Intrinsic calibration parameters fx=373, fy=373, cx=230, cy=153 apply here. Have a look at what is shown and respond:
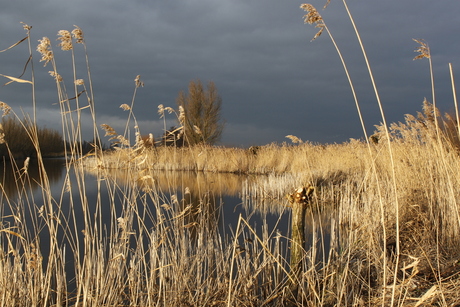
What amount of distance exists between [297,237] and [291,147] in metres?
12.4

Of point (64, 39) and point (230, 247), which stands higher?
point (64, 39)

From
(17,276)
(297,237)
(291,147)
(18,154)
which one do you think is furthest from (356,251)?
(18,154)

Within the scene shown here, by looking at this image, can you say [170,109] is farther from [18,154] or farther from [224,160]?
[18,154]

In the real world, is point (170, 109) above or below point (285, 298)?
above

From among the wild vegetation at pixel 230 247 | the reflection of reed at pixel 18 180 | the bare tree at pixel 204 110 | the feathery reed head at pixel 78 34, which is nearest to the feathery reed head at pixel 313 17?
the wild vegetation at pixel 230 247

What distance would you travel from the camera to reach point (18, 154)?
76.2 ft

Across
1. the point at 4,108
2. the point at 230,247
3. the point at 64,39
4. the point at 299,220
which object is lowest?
the point at 230,247

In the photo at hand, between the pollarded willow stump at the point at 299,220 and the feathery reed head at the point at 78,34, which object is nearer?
the feathery reed head at the point at 78,34

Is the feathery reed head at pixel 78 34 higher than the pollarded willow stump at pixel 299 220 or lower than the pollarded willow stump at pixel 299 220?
higher

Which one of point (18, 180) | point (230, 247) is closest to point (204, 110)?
point (18, 180)

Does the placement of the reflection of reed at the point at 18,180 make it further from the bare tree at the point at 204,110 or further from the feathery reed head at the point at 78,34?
the bare tree at the point at 204,110

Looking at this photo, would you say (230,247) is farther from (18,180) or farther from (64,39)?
(18,180)

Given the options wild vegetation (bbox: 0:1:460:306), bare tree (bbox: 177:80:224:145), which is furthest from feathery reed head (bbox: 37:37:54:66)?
bare tree (bbox: 177:80:224:145)

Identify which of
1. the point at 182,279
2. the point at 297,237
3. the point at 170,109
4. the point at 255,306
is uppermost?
the point at 170,109
